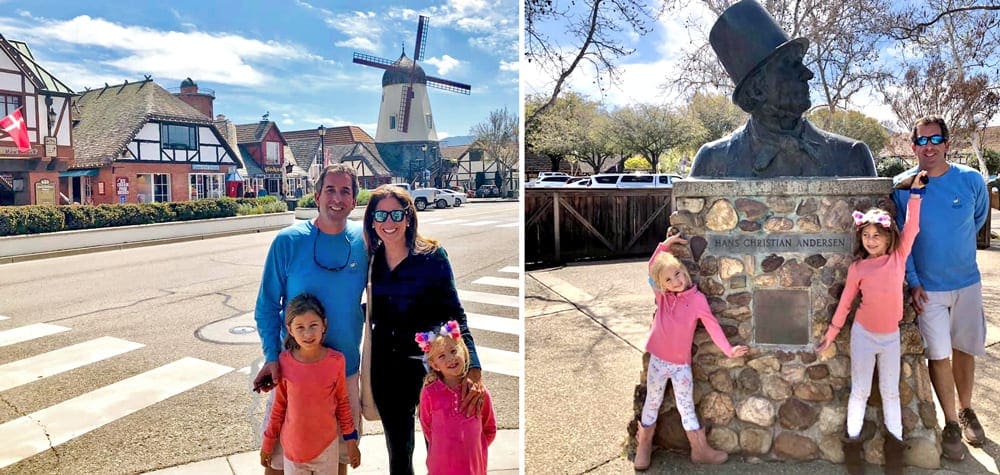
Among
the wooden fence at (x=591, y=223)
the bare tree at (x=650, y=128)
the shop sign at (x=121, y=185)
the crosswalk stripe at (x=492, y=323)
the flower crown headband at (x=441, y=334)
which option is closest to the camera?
the flower crown headband at (x=441, y=334)

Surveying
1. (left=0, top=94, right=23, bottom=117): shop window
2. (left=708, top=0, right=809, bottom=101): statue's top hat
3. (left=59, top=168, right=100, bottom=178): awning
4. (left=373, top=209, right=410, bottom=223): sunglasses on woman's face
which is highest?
(left=708, top=0, right=809, bottom=101): statue's top hat

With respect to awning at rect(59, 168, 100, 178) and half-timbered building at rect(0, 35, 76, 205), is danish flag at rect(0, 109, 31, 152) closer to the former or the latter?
half-timbered building at rect(0, 35, 76, 205)

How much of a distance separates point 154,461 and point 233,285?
0.86 meters

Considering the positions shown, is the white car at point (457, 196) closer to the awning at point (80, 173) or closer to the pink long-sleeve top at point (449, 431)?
the pink long-sleeve top at point (449, 431)

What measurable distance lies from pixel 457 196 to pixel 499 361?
1466 mm

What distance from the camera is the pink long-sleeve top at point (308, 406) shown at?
2246mm

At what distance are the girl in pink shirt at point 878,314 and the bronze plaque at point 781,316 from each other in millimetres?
121

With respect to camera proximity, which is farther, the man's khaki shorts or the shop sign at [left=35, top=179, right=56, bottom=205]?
the man's khaki shorts

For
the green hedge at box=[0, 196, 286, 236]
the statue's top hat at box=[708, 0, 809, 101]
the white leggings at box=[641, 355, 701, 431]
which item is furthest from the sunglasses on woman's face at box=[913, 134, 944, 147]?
the green hedge at box=[0, 196, 286, 236]

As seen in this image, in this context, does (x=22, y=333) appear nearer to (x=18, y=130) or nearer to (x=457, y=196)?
(x=18, y=130)

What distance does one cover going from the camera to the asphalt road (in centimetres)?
274

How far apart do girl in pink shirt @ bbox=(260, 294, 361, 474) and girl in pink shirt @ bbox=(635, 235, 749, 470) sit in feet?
4.97

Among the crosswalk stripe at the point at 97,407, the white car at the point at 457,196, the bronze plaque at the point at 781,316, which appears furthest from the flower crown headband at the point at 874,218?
the crosswalk stripe at the point at 97,407

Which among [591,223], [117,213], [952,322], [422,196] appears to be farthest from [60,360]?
[591,223]
